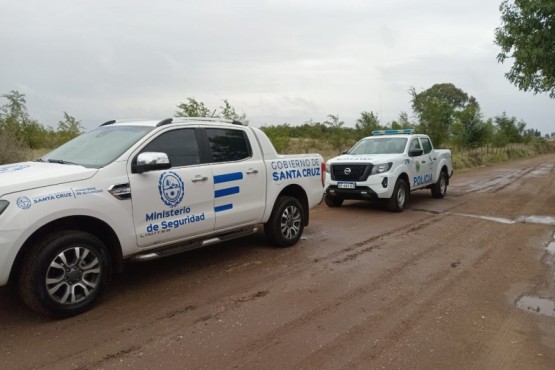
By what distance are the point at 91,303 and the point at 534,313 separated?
4388mm

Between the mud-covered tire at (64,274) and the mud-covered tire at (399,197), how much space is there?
7106 millimetres

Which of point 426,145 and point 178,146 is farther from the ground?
point 178,146

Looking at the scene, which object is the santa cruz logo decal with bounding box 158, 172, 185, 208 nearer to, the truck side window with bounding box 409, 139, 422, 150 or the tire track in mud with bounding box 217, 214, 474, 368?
the tire track in mud with bounding box 217, 214, 474, 368

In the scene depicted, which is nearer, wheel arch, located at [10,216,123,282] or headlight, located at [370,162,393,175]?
wheel arch, located at [10,216,123,282]

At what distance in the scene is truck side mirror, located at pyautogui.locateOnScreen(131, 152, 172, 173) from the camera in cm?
456

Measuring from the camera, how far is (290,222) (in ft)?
22.3

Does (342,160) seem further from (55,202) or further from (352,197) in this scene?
(55,202)

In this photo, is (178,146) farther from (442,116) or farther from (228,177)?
(442,116)

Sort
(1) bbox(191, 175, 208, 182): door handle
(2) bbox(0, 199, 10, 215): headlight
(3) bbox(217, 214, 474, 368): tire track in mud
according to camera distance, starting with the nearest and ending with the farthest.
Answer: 1. (3) bbox(217, 214, 474, 368): tire track in mud
2. (2) bbox(0, 199, 10, 215): headlight
3. (1) bbox(191, 175, 208, 182): door handle

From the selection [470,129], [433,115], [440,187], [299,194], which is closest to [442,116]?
[433,115]

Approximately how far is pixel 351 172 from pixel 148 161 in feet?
21.2

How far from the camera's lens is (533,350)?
3627 mm

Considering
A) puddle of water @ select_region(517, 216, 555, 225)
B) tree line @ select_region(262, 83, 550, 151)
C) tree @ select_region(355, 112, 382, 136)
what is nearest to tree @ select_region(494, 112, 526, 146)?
tree line @ select_region(262, 83, 550, 151)

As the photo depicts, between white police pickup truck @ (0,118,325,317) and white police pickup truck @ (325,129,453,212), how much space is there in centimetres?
393
